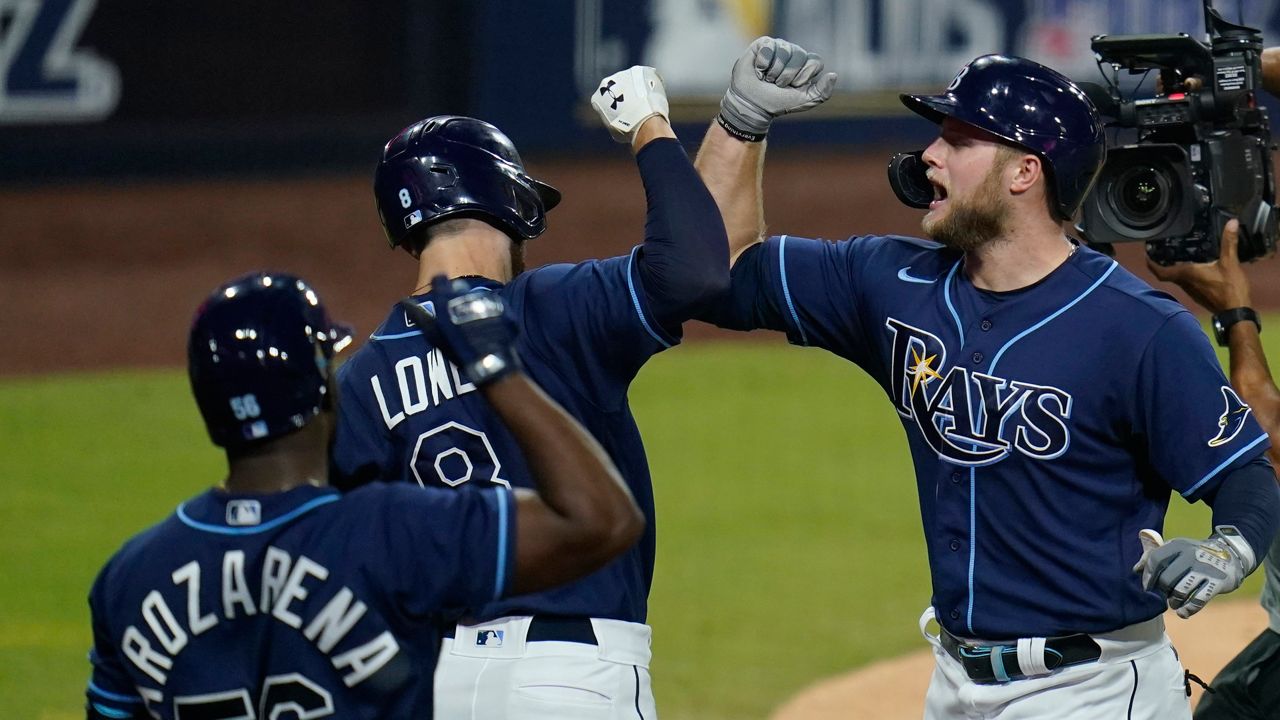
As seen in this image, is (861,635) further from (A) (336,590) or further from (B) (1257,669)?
(A) (336,590)

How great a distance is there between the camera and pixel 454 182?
3240 millimetres

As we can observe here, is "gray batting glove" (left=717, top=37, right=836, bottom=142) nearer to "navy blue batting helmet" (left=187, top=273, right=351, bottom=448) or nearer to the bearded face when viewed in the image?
the bearded face

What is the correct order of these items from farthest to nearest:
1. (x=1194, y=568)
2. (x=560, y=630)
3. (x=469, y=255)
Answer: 1. (x=469, y=255)
2. (x=560, y=630)
3. (x=1194, y=568)

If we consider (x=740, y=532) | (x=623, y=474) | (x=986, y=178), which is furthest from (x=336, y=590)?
(x=740, y=532)

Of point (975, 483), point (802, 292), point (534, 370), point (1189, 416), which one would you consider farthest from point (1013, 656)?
point (534, 370)

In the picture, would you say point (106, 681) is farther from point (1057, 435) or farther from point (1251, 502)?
point (1251, 502)

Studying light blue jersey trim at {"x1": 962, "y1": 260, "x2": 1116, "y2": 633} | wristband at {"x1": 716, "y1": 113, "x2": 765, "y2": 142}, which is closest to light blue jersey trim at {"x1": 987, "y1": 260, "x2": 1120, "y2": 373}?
light blue jersey trim at {"x1": 962, "y1": 260, "x2": 1116, "y2": 633}

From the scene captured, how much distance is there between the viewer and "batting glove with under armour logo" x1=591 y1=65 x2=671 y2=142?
→ 3.27 meters

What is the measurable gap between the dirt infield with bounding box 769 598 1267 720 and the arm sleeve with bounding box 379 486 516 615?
361cm

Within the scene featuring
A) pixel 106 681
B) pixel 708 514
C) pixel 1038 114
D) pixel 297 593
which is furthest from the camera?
pixel 708 514

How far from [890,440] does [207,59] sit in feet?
20.9

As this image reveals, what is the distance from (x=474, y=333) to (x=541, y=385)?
77 centimetres

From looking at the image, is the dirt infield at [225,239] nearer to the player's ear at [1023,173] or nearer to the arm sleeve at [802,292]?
the arm sleeve at [802,292]

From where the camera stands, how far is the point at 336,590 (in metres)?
2.35
